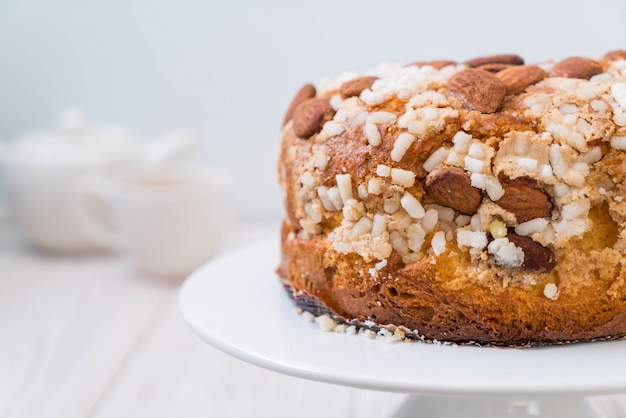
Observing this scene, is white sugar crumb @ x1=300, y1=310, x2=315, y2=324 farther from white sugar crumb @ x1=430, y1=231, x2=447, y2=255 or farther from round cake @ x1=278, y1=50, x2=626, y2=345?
white sugar crumb @ x1=430, y1=231, x2=447, y2=255

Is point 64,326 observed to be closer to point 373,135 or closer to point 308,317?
point 308,317

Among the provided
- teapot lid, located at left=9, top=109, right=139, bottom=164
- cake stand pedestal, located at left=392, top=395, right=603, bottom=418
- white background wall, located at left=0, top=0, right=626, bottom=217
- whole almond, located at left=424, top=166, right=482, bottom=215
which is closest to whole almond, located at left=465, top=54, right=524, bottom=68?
whole almond, located at left=424, top=166, right=482, bottom=215

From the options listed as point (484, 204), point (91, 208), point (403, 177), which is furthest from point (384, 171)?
point (91, 208)

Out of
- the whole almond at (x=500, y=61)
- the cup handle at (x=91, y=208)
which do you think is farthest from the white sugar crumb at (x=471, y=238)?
the cup handle at (x=91, y=208)

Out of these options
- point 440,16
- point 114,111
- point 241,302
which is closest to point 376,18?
point 440,16

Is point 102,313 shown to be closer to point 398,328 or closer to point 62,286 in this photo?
point 62,286
